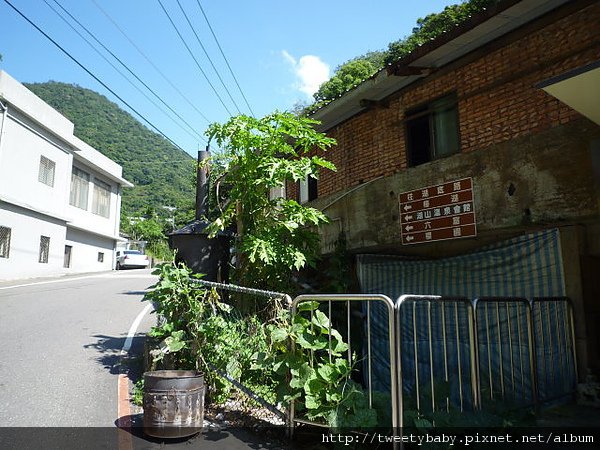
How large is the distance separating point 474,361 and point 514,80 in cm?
472

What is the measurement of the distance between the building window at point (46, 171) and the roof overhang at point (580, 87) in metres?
23.2

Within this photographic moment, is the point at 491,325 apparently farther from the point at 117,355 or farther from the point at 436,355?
the point at 117,355

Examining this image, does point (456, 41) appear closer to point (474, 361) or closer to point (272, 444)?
point (474, 361)

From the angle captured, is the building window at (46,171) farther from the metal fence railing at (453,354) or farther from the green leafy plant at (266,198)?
the metal fence railing at (453,354)

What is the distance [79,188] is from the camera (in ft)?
87.2

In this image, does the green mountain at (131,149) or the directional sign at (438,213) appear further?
the green mountain at (131,149)

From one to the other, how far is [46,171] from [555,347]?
23.9m

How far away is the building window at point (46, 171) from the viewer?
A: 21.4m

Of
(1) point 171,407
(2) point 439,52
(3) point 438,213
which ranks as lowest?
(1) point 171,407

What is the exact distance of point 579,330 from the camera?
536 cm

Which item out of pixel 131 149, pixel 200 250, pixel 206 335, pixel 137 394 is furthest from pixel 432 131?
pixel 131 149

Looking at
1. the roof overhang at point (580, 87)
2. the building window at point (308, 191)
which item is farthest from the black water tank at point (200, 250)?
the roof overhang at point (580, 87)

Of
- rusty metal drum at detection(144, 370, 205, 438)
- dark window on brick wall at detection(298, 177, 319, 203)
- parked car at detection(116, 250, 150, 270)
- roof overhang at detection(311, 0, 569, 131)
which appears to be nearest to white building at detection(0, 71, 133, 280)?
parked car at detection(116, 250, 150, 270)

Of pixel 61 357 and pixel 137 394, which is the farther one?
pixel 61 357
